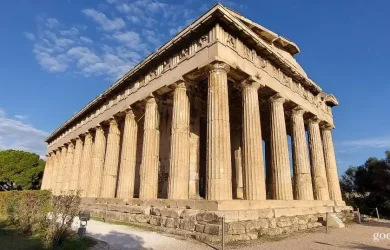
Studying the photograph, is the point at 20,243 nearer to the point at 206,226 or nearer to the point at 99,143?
the point at 206,226

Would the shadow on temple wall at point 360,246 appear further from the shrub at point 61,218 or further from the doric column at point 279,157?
A: the shrub at point 61,218

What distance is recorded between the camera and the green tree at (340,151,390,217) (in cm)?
2975

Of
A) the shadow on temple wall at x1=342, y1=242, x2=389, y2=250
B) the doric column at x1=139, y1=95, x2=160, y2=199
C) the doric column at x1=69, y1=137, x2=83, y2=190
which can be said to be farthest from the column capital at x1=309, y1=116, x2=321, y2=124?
the doric column at x1=69, y1=137, x2=83, y2=190

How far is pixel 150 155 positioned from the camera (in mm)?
15391

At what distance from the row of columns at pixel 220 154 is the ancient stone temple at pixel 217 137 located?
52 mm

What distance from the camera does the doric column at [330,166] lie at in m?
20.3

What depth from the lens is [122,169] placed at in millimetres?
17359

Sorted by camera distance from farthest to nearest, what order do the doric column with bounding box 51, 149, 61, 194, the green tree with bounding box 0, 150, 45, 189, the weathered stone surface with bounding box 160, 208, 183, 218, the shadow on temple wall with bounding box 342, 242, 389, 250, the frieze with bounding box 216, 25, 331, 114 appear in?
the green tree with bounding box 0, 150, 45, 189, the doric column with bounding box 51, 149, 61, 194, the frieze with bounding box 216, 25, 331, 114, the weathered stone surface with bounding box 160, 208, 183, 218, the shadow on temple wall with bounding box 342, 242, 389, 250

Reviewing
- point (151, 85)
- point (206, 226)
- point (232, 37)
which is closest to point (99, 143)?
point (151, 85)

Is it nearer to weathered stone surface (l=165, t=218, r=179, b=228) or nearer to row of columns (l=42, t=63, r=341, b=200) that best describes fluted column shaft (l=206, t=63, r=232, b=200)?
row of columns (l=42, t=63, r=341, b=200)

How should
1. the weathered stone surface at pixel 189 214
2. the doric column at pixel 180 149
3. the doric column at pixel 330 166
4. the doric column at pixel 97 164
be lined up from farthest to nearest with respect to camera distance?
the doric column at pixel 97 164, the doric column at pixel 330 166, the doric column at pixel 180 149, the weathered stone surface at pixel 189 214

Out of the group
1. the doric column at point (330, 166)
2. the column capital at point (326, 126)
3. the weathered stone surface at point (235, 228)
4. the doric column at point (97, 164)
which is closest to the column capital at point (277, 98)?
the column capital at point (326, 126)

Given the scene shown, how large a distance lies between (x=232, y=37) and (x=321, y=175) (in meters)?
11.9

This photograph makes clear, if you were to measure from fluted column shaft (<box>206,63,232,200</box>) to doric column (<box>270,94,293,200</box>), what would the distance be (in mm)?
4224
